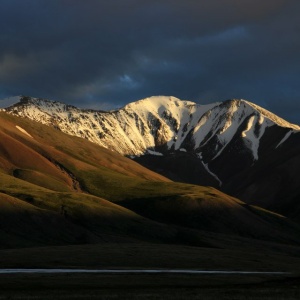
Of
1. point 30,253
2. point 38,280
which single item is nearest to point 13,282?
point 38,280

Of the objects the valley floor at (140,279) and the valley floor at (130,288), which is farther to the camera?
the valley floor at (140,279)

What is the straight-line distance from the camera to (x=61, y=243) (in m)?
198

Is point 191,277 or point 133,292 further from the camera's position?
point 191,277

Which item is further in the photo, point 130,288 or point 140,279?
point 140,279

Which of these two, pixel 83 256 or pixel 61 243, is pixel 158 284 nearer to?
pixel 83 256

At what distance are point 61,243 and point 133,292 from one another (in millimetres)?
141410

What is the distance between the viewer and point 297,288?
68625 mm

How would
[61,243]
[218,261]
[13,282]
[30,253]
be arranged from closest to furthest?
[13,282]
[30,253]
[218,261]
[61,243]

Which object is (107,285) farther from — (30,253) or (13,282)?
(30,253)

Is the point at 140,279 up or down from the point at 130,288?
up

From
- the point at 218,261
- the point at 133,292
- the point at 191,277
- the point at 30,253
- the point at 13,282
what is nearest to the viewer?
the point at 133,292

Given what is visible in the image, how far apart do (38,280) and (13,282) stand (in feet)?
13.9

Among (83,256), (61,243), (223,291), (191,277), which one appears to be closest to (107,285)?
(223,291)

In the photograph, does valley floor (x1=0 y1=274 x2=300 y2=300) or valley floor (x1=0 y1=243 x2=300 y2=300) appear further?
valley floor (x1=0 y1=243 x2=300 y2=300)
